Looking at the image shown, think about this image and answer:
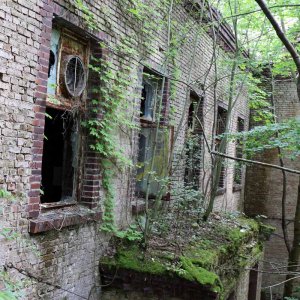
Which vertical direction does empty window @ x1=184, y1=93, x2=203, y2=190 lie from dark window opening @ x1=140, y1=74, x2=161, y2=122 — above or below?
below

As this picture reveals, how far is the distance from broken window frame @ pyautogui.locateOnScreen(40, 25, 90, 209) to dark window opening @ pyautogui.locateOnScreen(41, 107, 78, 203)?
0.12 feet

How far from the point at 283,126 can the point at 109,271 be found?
3.57 meters

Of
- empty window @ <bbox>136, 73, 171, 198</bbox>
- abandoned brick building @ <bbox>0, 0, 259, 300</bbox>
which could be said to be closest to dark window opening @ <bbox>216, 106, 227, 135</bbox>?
empty window @ <bbox>136, 73, 171, 198</bbox>

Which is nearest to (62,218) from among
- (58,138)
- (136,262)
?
(136,262)

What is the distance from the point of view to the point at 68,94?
4.81 metres

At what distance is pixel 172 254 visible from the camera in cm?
540

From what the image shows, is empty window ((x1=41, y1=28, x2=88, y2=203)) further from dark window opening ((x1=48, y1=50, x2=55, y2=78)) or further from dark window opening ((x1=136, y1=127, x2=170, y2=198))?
dark window opening ((x1=136, y1=127, x2=170, y2=198))

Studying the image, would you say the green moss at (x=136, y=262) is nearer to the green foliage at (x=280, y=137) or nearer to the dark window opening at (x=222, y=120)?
the green foliage at (x=280, y=137)

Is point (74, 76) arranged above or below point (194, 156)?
above

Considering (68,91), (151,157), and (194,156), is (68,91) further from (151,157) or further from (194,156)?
(194,156)

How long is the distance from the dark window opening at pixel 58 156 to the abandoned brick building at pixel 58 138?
0.02m

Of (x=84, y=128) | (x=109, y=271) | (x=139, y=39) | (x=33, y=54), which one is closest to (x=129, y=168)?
(x=84, y=128)

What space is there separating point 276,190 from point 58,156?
31.6ft

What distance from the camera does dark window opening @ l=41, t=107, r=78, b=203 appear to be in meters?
5.12
